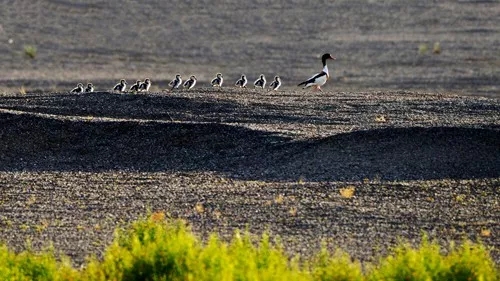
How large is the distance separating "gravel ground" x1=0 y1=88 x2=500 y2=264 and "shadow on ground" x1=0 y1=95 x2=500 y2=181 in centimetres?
3

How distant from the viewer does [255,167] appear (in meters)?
21.5

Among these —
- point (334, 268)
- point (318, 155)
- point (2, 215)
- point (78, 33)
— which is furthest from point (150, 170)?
point (78, 33)

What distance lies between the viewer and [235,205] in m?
18.5

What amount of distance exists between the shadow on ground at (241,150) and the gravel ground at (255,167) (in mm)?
31

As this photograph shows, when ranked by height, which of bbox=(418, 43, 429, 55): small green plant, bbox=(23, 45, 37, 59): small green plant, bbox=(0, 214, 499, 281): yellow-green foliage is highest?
bbox=(23, 45, 37, 59): small green plant

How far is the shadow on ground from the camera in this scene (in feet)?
68.2

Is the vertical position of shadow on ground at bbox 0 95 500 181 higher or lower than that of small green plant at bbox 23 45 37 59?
lower

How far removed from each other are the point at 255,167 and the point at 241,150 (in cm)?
98

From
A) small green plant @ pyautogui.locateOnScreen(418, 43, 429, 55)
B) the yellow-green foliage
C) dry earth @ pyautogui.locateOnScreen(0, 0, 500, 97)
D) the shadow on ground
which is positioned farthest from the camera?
small green plant @ pyautogui.locateOnScreen(418, 43, 429, 55)

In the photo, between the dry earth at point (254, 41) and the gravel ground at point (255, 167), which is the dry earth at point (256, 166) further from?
the dry earth at point (254, 41)

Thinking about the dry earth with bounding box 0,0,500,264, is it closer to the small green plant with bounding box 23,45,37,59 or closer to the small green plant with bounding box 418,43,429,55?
the small green plant with bounding box 418,43,429,55

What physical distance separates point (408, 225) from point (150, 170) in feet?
19.1

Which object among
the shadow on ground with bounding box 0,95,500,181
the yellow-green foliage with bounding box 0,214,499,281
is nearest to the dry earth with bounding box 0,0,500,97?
the shadow on ground with bounding box 0,95,500,181

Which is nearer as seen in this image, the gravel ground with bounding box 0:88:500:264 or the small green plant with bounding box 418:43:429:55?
the gravel ground with bounding box 0:88:500:264
